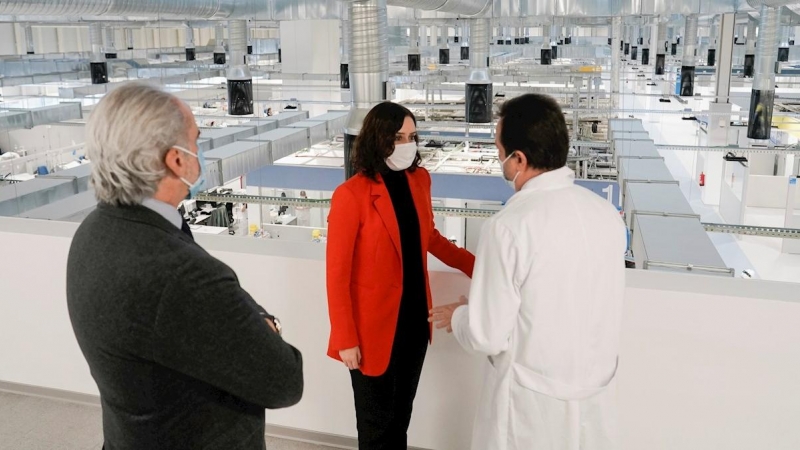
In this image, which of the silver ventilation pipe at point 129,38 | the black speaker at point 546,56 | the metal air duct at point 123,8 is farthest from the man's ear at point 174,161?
the silver ventilation pipe at point 129,38

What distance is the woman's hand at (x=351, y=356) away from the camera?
188cm

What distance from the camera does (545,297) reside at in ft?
4.78

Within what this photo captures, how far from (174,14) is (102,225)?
6.67 metres

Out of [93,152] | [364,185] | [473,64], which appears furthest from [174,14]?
[93,152]

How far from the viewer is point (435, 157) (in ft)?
37.9

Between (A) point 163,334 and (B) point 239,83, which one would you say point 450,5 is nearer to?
(B) point 239,83

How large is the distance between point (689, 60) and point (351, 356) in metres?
10.9

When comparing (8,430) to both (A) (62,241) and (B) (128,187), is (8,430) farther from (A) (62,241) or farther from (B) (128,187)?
(B) (128,187)

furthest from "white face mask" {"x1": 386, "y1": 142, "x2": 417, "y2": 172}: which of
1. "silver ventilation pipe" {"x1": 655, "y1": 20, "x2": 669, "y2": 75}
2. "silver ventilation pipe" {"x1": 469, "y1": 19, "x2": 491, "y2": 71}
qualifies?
"silver ventilation pipe" {"x1": 655, "y1": 20, "x2": 669, "y2": 75}

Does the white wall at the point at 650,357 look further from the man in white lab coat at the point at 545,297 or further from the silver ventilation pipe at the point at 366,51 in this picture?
the silver ventilation pipe at the point at 366,51

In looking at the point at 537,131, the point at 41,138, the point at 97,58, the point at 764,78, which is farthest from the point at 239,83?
the point at 41,138

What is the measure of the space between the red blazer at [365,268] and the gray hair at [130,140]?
0.74 m

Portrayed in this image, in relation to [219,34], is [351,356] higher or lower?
lower

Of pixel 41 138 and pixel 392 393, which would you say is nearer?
pixel 392 393
